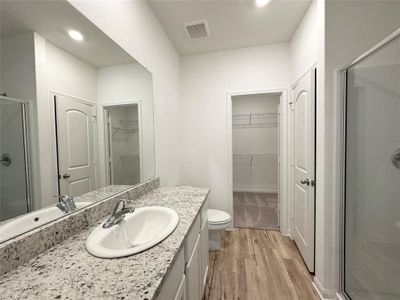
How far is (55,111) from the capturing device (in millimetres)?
925

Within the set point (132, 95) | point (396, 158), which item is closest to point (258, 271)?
point (396, 158)

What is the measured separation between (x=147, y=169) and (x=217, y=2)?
1724 mm

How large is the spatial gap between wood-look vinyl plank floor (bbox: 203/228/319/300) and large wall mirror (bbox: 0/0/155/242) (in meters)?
1.23

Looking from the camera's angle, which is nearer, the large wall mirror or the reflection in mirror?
the large wall mirror

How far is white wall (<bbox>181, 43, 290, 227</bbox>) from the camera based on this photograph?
2.56m

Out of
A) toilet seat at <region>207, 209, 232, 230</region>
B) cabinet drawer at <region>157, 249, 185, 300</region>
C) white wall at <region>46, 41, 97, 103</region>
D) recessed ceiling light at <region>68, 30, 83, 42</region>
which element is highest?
recessed ceiling light at <region>68, 30, 83, 42</region>

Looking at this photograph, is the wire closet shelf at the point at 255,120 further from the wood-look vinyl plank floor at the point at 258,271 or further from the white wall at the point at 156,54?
the wood-look vinyl plank floor at the point at 258,271

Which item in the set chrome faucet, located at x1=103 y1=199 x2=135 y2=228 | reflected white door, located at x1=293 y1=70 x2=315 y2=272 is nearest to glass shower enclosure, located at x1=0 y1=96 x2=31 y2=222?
chrome faucet, located at x1=103 y1=199 x2=135 y2=228

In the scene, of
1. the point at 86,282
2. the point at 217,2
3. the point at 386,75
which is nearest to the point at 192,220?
the point at 86,282

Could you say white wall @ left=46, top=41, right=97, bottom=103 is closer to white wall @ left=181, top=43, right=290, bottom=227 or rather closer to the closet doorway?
white wall @ left=181, top=43, right=290, bottom=227

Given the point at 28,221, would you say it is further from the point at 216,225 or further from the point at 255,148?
the point at 255,148

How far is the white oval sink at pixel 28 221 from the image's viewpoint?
0.71m

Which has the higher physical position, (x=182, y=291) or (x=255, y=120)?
(x=255, y=120)

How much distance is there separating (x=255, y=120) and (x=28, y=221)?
4.40 meters
